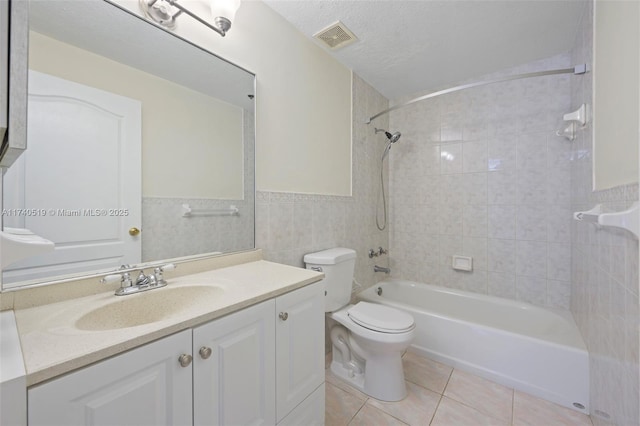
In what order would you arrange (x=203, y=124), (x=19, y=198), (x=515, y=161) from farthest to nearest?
(x=515, y=161)
(x=203, y=124)
(x=19, y=198)

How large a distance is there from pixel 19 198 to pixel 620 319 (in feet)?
7.09

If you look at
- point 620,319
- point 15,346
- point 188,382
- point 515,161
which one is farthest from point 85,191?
point 515,161

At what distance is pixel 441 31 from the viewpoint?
177 cm

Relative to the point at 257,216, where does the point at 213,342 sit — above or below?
below

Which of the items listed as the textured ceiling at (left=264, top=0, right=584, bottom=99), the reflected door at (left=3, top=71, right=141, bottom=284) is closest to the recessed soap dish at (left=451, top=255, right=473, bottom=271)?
the textured ceiling at (left=264, top=0, right=584, bottom=99)

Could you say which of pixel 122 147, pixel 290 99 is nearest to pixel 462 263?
pixel 290 99

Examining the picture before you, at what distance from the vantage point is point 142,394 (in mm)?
655

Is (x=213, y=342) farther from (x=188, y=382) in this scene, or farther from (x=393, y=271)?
(x=393, y=271)

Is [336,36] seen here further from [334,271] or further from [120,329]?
[120,329]

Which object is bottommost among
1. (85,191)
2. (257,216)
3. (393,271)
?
(393,271)

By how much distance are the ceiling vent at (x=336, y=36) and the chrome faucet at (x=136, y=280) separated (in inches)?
67.5

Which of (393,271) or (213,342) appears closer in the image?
(213,342)

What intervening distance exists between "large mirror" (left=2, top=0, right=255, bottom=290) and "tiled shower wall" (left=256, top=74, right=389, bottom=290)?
0.58 ft

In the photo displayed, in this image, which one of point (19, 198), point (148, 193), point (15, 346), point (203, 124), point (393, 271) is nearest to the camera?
point (15, 346)
